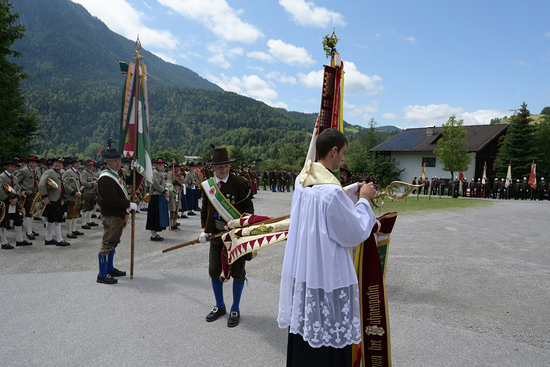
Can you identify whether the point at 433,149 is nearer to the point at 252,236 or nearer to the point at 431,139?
the point at 431,139

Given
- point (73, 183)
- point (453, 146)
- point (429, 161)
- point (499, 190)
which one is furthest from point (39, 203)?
point (429, 161)

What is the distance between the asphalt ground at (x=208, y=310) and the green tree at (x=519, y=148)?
120 ft

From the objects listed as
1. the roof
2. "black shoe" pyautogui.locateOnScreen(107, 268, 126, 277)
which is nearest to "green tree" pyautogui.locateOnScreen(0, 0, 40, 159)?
"black shoe" pyautogui.locateOnScreen(107, 268, 126, 277)

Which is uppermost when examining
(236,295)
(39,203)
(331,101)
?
(331,101)

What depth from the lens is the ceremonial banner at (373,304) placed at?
9.17ft

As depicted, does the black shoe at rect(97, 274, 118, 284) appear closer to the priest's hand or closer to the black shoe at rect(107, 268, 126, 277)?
the black shoe at rect(107, 268, 126, 277)

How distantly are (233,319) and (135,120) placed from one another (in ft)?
13.4

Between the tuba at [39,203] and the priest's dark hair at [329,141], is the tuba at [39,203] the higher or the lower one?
the lower one

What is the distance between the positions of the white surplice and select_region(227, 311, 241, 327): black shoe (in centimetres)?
181

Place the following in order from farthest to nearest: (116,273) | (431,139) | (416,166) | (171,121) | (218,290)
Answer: (171,121)
(431,139)
(416,166)
(116,273)
(218,290)

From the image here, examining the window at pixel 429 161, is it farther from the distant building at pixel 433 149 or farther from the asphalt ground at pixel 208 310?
the asphalt ground at pixel 208 310

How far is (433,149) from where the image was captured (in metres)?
41.6

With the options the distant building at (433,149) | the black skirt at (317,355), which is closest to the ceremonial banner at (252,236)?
the black skirt at (317,355)

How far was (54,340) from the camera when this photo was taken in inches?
142
